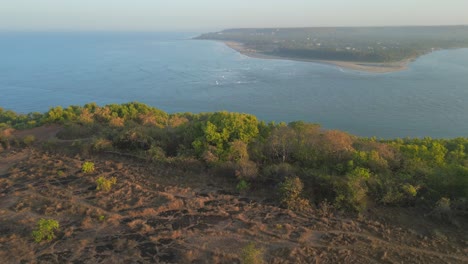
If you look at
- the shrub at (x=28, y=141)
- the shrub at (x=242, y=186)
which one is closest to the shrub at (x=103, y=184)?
the shrub at (x=242, y=186)

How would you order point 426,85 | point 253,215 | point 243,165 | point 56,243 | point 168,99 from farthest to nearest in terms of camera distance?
1. point 426,85
2. point 168,99
3. point 243,165
4. point 253,215
5. point 56,243

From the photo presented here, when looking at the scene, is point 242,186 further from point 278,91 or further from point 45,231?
point 278,91

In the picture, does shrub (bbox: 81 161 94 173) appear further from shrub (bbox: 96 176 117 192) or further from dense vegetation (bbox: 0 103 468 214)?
dense vegetation (bbox: 0 103 468 214)

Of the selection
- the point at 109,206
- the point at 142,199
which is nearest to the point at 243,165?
the point at 142,199

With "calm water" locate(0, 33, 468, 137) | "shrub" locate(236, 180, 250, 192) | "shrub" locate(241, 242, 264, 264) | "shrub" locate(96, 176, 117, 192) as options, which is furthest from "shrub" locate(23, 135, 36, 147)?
"calm water" locate(0, 33, 468, 137)

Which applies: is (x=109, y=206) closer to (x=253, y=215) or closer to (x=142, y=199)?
(x=142, y=199)

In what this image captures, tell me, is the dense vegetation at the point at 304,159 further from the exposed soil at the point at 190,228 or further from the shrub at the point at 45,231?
the shrub at the point at 45,231

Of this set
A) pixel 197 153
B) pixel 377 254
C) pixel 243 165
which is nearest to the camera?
pixel 377 254
